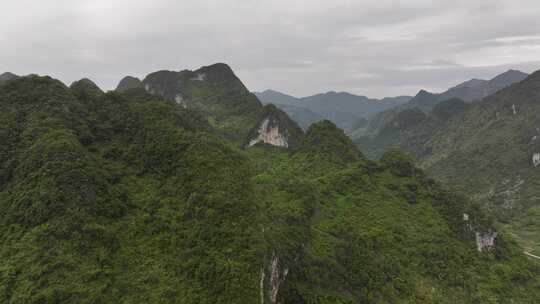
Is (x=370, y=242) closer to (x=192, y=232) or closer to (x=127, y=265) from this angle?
(x=192, y=232)

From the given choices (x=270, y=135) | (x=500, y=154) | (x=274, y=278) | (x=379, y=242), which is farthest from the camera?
(x=500, y=154)

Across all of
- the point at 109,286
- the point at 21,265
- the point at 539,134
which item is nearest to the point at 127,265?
the point at 109,286

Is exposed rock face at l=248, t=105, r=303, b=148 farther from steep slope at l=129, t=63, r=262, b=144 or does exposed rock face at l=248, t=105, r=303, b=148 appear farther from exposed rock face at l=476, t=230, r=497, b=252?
exposed rock face at l=476, t=230, r=497, b=252

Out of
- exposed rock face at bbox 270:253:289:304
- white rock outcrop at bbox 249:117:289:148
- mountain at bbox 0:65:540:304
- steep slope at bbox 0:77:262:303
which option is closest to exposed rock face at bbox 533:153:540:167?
mountain at bbox 0:65:540:304

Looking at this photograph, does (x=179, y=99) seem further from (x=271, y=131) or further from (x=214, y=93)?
(x=271, y=131)

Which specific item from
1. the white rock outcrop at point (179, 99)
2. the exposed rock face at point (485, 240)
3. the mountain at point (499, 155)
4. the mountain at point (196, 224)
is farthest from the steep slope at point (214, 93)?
the mountain at point (499, 155)

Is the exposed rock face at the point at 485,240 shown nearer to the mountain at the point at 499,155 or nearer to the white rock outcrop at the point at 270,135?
the mountain at the point at 499,155

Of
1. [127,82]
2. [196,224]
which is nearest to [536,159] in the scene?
[196,224]
